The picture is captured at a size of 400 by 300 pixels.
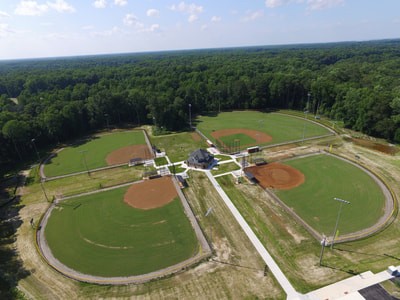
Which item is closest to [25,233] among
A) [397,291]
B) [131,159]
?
[131,159]

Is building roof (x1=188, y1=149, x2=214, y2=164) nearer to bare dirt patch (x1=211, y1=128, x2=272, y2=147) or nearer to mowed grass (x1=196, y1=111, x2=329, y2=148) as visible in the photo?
mowed grass (x1=196, y1=111, x2=329, y2=148)

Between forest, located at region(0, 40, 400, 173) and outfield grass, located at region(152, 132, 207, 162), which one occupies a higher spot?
forest, located at region(0, 40, 400, 173)

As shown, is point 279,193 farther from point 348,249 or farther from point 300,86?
point 300,86

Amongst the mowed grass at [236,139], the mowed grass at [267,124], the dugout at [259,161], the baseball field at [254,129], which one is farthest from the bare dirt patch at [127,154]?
the dugout at [259,161]

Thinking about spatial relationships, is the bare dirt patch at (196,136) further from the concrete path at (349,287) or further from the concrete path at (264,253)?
the concrete path at (349,287)

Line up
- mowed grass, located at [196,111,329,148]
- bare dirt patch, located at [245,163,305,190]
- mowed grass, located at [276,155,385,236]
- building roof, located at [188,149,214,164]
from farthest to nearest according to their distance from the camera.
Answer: mowed grass, located at [196,111,329,148]
building roof, located at [188,149,214,164]
bare dirt patch, located at [245,163,305,190]
mowed grass, located at [276,155,385,236]

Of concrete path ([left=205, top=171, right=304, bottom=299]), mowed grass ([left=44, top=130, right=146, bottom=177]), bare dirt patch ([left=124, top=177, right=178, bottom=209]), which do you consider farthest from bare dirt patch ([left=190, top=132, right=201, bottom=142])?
concrete path ([left=205, top=171, right=304, bottom=299])
